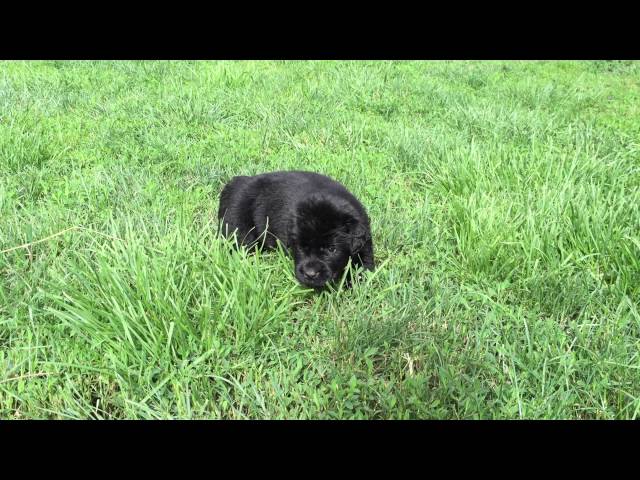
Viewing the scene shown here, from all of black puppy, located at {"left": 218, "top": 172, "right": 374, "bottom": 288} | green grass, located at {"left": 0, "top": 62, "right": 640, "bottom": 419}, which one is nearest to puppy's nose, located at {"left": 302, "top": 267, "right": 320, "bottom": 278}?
black puppy, located at {"left": 218, "top": 172, "right": 374, "bottom": 288}

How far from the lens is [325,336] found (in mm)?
3035

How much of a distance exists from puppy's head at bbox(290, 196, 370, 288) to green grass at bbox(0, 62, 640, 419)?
231mm

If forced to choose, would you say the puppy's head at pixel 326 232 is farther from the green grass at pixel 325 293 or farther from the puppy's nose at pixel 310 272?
the green grass at pixel 325 293

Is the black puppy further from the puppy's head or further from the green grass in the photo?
the green grass

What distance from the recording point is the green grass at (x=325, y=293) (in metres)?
2.58

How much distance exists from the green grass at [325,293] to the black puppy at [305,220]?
8.3 inches

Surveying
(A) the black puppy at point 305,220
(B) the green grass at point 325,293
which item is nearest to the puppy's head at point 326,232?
(A) the black puppy at point 305,220

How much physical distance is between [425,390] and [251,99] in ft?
18.8

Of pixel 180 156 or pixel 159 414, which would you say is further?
pixel 180 156

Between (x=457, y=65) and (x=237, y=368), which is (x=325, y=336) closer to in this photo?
(x=237, y=368)

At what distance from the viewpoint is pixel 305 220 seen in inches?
133

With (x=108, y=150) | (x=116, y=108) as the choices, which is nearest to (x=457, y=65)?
(x=116, y=108)

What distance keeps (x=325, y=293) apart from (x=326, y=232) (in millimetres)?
427

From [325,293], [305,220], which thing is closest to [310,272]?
[325,293]
